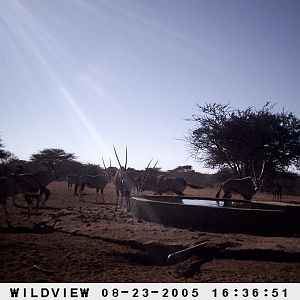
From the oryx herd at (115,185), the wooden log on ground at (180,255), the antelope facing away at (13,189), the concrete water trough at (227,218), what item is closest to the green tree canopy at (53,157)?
the oryx herd at (115,185)

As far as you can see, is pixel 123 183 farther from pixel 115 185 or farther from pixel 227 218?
pixel 227 218

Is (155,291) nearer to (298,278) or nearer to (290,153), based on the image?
(298,278)

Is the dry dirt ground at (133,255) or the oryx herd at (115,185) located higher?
the oryx herd at (115,185)

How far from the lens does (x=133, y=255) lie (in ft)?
22.1

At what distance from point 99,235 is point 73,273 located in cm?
257

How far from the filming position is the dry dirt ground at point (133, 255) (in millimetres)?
5281

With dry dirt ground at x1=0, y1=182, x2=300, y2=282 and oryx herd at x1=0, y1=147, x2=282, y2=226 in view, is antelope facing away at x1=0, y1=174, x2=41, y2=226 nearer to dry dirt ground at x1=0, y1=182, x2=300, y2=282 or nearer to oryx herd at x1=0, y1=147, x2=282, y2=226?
oryx herd at x1=0, y1=147, x2=282, y2=226

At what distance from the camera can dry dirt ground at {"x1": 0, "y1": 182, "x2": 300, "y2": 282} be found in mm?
5281

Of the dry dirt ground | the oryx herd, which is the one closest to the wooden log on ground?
the dry dirt ground

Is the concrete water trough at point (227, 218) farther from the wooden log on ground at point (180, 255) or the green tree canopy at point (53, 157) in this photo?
the green tree canopy at point (53, 157)

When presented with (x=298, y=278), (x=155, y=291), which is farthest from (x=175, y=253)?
(x=298, y=278)

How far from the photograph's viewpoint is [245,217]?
867 centimetres

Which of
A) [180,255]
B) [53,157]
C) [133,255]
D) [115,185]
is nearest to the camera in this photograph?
[180,255]

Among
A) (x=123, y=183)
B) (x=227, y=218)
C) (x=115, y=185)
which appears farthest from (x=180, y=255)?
(x=115, y=185)
